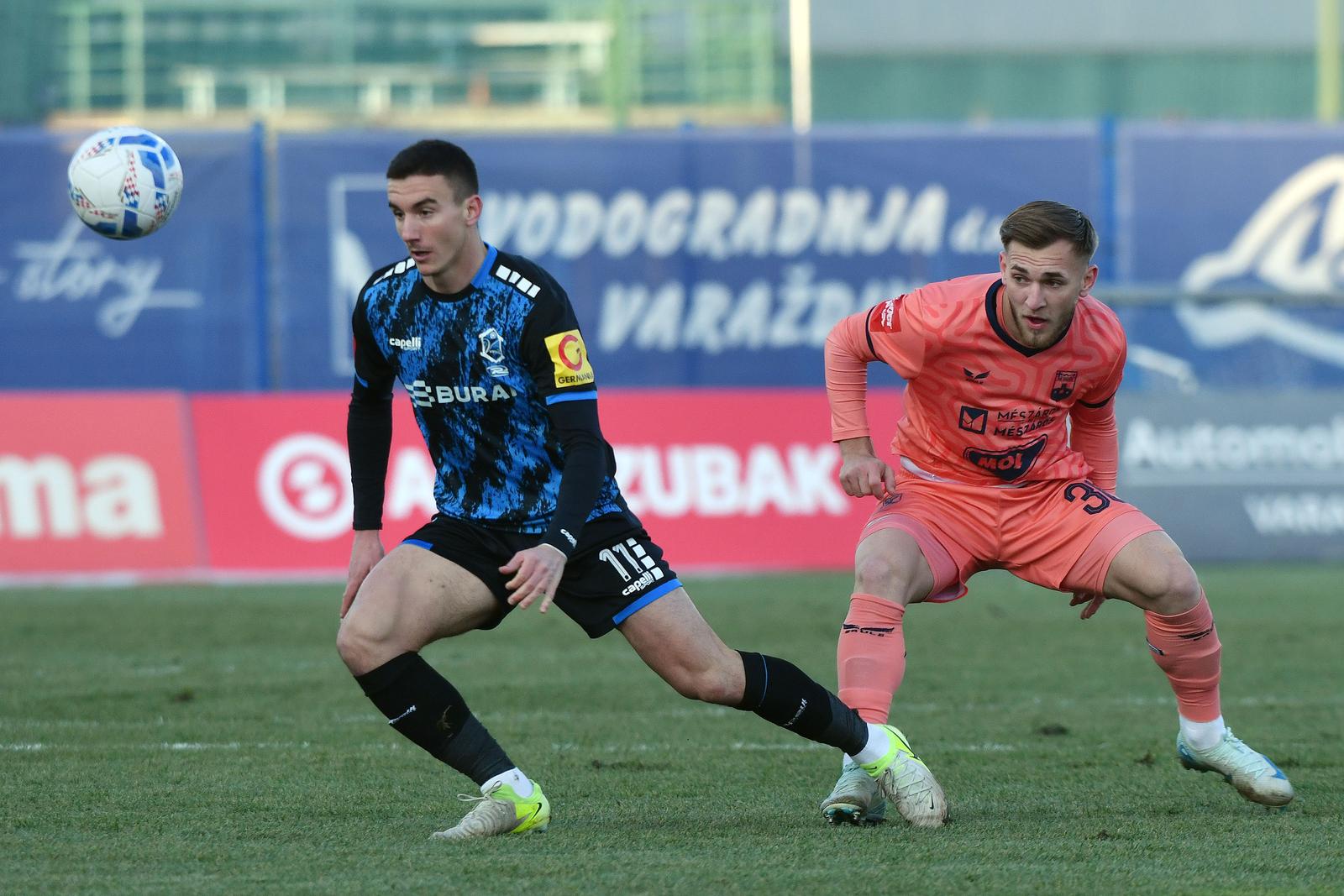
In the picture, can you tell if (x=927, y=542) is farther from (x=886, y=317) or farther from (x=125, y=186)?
(x=125, y=186)

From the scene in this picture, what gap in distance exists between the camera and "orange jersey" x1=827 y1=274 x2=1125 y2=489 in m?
5.79

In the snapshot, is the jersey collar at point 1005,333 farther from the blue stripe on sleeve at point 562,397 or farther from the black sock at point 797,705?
the blue stripe on sleeve at point 562,397

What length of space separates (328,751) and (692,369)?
10153 mm

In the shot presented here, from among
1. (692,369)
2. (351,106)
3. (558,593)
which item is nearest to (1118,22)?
(351,106)

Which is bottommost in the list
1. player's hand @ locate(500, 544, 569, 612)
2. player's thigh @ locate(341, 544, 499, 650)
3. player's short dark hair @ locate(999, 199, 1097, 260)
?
player's thigh @ locate(341, 544, 499, 650)

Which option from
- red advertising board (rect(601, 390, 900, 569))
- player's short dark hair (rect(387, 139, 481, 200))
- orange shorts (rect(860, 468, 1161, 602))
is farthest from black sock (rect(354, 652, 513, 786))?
red advertising board (rect(601, 390, 900, 569))

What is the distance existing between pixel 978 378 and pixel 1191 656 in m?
1.08

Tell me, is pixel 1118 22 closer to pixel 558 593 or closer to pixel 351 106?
pixel 351 106

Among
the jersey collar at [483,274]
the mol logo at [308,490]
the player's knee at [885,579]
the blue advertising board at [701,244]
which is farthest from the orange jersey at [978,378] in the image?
the blue advertising board at [701,244]

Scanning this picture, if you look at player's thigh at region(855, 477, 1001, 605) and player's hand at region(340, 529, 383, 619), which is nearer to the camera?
player's hand at region(340, 529, 383, 619)

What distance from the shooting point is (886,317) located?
232 inches

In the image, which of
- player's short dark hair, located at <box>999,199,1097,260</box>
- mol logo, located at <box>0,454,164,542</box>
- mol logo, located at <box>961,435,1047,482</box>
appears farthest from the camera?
mol logo, located at <box>0,454,164,542</box>

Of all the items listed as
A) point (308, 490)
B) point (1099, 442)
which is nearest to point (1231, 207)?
point (308, 490)

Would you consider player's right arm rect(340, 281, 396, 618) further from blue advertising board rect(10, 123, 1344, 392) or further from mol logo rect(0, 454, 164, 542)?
blue advertising board rect(10, 123, 1344, 392)
